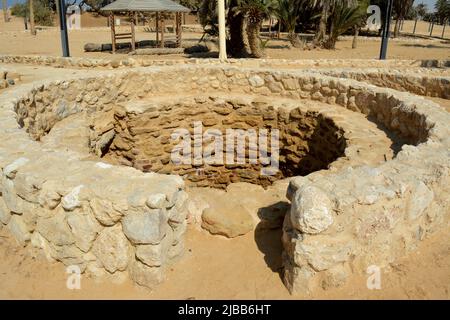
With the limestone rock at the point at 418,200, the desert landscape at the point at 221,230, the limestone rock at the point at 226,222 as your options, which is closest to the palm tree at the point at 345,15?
the desert landscape at the point at 221,230

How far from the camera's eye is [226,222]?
310cm

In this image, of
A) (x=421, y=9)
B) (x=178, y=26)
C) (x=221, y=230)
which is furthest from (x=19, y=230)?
(x=421, y=9)

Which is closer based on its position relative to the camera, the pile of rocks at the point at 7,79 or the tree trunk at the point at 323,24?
the pile of rocks at the point at 7,79

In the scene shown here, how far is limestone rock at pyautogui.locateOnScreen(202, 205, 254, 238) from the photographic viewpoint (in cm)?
309

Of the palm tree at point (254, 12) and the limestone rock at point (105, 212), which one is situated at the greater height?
the palm tree at point (254, 12)

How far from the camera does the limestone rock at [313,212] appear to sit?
96.2 inches

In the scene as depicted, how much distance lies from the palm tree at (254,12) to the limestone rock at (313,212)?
45.5 feet

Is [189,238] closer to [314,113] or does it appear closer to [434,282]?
[434,282]

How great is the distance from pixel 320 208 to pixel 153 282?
1.25 meters

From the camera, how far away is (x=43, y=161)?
9.86 feet

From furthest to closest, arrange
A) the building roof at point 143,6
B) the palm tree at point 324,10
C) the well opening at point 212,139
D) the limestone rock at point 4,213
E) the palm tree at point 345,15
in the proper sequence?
the palm tree at point 324,10 → the palm tree at point 345,15 → the building roof at point 143,6 → the well opening at point 212,139 → the limestone rock at point 4,213

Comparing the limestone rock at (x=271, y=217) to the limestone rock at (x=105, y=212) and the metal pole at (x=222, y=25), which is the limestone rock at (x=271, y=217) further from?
the metal pole at (x=222, y=25)
